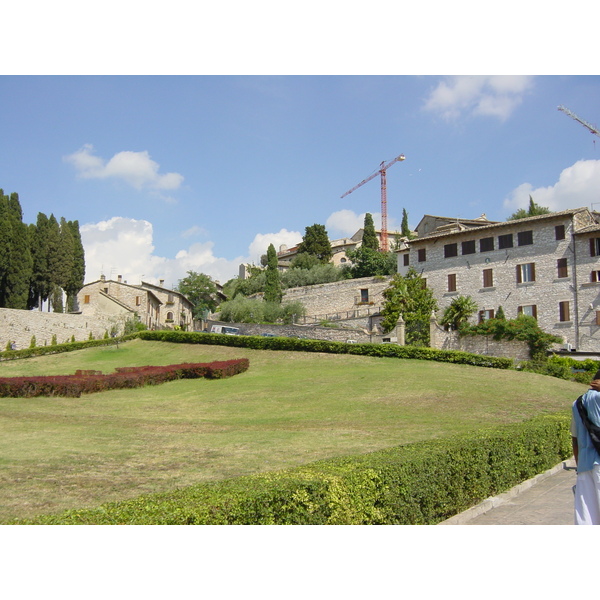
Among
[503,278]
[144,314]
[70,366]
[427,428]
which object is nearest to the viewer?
[427,428]

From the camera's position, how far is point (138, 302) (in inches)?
2955

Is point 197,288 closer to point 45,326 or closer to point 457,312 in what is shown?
point 45,326

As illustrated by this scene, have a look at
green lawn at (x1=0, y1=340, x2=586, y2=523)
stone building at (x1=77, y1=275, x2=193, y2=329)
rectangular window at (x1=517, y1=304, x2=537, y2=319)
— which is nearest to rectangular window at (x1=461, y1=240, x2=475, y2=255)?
rectangular window at (x1=517, y1=304, x2=537, y2=319)

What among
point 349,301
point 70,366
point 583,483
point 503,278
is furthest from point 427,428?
point 349,301

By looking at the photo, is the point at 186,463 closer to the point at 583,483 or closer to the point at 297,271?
the point at 583,483

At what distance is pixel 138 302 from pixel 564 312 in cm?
5086

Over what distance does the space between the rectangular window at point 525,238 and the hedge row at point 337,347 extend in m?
16.9

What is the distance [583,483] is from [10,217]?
5869cm

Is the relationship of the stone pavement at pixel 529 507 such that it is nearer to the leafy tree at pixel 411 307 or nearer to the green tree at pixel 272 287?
the leafy tree at pixel 411 307

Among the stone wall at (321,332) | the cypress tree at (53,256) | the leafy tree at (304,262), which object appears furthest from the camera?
the leafy tree at (304,262)

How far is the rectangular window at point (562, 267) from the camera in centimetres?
4512

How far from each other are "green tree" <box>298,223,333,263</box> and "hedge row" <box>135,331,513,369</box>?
4626 centimetres

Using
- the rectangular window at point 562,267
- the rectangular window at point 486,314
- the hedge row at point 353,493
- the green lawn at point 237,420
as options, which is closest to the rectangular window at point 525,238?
the rectangular window at point 562,267

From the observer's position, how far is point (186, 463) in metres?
12.2
